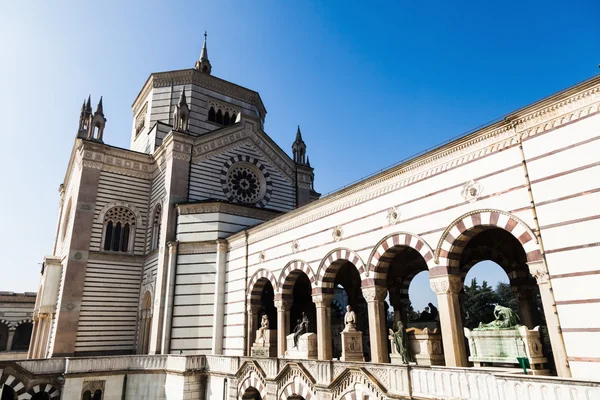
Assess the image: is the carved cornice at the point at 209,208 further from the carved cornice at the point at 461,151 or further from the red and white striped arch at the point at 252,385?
the red and white striped arch at the point at 252,385

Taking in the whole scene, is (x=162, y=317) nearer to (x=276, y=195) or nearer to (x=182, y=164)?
(x=182, y=164)

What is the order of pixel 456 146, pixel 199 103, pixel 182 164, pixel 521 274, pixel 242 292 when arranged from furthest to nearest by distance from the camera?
pixel 199 103
pixel 182 164
pixel 242 292
pixel 521 274
pixel 456 146

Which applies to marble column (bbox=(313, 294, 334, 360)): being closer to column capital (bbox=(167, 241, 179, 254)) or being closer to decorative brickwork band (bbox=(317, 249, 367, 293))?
decorative brickwork band (bbox=(317, 249, 367, 293))

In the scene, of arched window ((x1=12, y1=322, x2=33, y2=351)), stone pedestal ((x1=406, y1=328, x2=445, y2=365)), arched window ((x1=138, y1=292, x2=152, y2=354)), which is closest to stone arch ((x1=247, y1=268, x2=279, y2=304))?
arched window ((x1=138, y1=292, x2=152, y2=354))

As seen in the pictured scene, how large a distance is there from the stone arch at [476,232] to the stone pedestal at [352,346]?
13.3ft

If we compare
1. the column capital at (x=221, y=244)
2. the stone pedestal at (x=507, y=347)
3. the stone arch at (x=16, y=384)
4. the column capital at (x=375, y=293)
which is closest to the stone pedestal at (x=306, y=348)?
the column capital at (x=375, y=293)

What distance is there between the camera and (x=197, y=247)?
2047cm

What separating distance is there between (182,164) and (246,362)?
1197 cm

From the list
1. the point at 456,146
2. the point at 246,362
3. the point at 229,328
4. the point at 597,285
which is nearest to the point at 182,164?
the point at 229,328

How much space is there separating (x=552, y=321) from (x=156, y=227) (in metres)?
19.4

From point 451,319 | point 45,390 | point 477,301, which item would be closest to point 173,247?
point 45,390

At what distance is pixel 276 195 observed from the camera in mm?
26219

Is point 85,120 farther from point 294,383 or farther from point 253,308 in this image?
point 294,383

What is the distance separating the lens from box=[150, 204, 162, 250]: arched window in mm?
22416
